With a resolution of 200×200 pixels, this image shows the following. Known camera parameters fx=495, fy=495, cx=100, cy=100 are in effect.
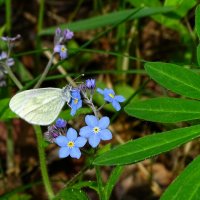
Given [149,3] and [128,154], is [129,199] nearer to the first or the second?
[149,3]

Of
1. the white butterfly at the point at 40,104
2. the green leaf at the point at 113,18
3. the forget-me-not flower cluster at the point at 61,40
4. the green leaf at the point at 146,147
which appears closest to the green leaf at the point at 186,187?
the green leaf at the point at 146,147

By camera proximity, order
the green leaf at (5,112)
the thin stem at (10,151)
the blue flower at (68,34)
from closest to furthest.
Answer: the green leaf at (5,112) → the blue flower at (68,34) → the thin stem at (10,151)

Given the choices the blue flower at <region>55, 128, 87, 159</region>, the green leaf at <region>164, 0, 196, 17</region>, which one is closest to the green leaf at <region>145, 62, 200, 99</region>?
the blue flower at <region>55, 128, 87, 159</region>

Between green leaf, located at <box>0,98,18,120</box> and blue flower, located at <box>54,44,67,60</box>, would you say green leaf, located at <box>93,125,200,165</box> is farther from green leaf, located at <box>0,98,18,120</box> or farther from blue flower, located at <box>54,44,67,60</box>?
blue flower, located at <box>54,44,67,60</box>

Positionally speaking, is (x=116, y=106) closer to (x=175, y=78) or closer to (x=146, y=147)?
(x=175, y=78)

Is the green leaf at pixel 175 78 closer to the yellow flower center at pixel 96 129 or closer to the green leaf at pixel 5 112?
the yellow flower center at pixel 96 129

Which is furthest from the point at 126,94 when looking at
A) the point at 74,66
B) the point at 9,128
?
the point at 9,128

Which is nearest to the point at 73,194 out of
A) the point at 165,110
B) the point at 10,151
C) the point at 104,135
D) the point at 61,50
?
the point at 104,135
